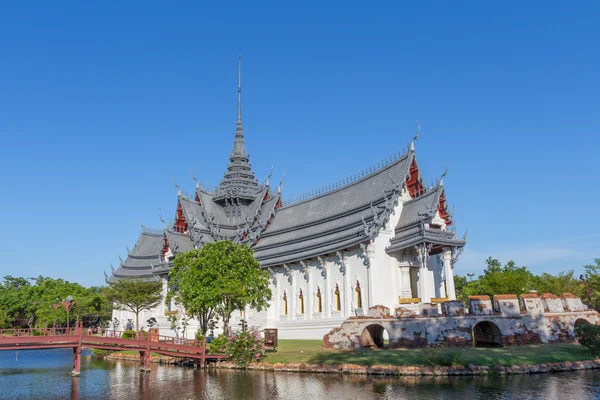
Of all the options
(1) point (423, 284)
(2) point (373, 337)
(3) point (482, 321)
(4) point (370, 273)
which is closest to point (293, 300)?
(4) point (370, 273)

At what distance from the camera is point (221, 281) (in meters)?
30.9

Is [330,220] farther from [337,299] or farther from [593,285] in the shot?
[593,285]

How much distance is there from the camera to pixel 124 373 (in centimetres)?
2834

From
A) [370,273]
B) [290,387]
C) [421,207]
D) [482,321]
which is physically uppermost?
[421,207]

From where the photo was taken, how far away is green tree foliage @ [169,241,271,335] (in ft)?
101

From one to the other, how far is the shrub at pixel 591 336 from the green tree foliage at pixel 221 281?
17.8m

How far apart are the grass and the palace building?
752cm

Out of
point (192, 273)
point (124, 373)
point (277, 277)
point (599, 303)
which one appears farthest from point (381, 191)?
point (599, 303)

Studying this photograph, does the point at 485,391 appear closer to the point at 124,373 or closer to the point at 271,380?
the point at 271,380

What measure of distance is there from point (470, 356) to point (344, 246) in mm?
14253

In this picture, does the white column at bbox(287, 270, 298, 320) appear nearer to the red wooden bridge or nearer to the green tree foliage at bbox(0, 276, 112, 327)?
the red wooden bridge

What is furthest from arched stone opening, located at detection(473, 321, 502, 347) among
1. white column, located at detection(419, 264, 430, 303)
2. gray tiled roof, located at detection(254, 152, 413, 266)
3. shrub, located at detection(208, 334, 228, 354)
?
shrub, located at detection(208, 334, 228, 354)

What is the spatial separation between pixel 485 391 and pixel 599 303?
130 ft

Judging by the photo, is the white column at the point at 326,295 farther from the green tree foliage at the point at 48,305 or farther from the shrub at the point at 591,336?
the green tree foliage at the point at 48,305
